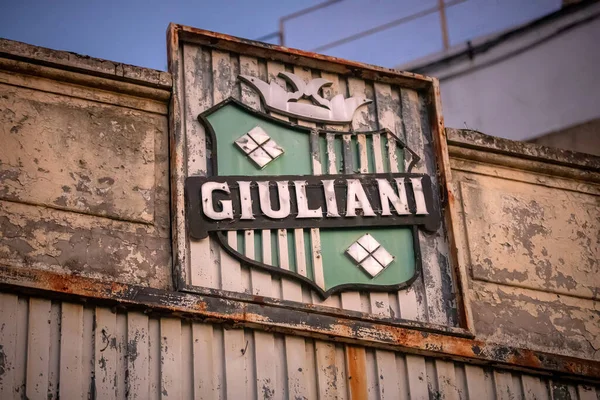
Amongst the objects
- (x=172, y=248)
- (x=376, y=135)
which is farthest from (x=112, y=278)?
(x=376, y=135)

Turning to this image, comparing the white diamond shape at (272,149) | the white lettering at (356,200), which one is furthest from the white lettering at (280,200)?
the white lettering at (356,200)

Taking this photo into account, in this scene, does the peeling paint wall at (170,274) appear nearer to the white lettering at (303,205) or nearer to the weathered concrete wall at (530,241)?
the weathered concrete wall at (530,241)

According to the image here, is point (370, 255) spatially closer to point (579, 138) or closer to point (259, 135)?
point (259, 135)

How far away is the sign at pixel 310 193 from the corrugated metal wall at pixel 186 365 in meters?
0.52

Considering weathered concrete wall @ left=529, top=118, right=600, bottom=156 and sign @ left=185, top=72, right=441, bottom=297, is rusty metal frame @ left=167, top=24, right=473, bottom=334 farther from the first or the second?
weathered concrete wall @ left=529, top=118, right=600, bottom=156

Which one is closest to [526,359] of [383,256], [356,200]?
[383,256]

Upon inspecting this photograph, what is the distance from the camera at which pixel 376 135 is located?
31.8 feet

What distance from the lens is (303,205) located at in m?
9.20

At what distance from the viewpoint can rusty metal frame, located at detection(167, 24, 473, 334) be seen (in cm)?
880

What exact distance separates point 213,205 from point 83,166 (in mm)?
862

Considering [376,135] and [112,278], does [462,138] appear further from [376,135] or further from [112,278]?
[112,278]

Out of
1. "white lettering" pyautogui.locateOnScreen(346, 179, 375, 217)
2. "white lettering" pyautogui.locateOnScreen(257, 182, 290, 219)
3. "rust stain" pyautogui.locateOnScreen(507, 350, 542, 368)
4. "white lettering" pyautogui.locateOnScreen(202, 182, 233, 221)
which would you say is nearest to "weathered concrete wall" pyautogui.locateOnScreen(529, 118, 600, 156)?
"rust stain" pyautogui.locateOnScreen(507, 350, 542, 368)

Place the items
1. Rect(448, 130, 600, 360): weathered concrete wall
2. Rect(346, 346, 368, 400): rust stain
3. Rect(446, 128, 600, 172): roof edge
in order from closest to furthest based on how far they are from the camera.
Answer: Rect(346, 346, 368, 400): rust stain < Rect(448, 130, 600, 360): weathered concrete wall < Rect(446, 128, 600, 172): roof edge

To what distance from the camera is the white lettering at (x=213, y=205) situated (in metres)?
8.95
